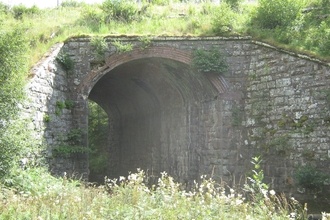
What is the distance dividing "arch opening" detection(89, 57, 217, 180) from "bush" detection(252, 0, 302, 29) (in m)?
2.64

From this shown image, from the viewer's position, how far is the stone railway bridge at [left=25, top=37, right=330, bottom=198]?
10906 mm

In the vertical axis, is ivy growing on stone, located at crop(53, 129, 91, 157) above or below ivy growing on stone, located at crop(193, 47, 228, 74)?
below

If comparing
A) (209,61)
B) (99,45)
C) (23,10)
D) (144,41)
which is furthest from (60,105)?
(23,10)

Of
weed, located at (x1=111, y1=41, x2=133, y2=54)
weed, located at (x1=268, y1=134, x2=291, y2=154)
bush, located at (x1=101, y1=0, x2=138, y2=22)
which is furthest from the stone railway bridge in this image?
bush, located at (x1=101, y1=0, x2=138, y2=22)

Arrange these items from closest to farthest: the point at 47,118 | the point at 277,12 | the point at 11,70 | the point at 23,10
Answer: the point at 11,70, the point at 47,118, the point at 277,12, the point at 23,10

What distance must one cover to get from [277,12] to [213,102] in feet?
10.9

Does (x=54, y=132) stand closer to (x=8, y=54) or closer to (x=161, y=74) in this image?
(x=8, y=54)

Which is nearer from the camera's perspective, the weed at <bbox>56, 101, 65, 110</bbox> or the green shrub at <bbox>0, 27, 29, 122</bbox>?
the green shrub at <bbox>0, 27, 29, 122</bbox>

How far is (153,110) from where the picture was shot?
1791cm

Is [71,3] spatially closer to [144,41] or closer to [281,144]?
[144,41]

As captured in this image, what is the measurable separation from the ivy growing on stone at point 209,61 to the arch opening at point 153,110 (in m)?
0.37

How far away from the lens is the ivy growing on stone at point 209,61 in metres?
12.8

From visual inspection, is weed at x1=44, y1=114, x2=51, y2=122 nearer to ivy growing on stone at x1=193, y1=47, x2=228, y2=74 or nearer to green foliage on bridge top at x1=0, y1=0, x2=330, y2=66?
green foliage on bridge top at x1=0, y1=0, x2=330, y2=66

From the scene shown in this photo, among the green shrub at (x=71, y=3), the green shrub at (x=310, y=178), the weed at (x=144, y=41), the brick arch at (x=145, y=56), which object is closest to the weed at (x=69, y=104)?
the brick arch at (x=145, y=56)
